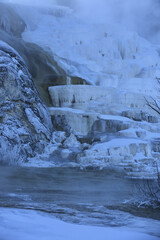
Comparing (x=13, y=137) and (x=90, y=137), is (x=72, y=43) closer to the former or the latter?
(x=90, y=137)

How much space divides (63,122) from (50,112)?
1204 mm

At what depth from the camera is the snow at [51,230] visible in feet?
9.55

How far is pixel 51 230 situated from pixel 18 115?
39.9 ft

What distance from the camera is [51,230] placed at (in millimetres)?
3162

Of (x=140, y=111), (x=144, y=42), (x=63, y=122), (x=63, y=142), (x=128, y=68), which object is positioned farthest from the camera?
(x=144, y=42)

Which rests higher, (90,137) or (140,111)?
(140,111)

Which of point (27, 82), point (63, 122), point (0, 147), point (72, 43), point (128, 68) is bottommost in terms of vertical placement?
point (0, 147)

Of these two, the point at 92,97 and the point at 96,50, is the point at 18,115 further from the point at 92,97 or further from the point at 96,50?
the point at 96,50

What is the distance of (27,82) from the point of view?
1642cm

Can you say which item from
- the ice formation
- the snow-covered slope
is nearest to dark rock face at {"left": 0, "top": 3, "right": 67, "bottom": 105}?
the ice formation

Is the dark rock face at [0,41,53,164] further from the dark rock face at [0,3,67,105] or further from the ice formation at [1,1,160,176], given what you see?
the dark rock face at [0,3,67,105]

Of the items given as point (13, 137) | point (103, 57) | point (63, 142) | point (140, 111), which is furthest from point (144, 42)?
point (13, 137)

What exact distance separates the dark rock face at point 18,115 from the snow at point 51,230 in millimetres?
9769

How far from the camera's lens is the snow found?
2.91 metres
